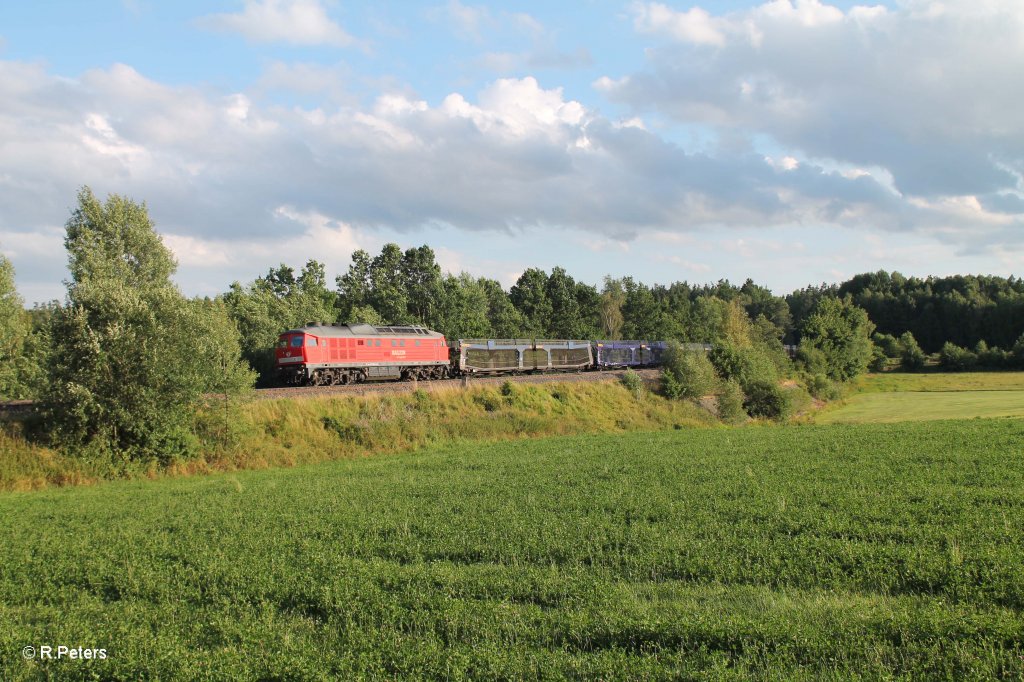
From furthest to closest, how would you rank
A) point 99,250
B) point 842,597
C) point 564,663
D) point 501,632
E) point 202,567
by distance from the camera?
point 99,250
point 202,567
point 842,597
point 501,632
point 564,663

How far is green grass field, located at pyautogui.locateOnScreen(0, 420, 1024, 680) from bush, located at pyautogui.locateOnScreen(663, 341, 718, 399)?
29.8 metres

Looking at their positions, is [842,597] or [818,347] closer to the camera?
[842,597]

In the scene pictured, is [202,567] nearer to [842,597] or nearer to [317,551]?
[317,551]

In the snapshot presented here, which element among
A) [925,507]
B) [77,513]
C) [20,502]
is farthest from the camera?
[20,502]

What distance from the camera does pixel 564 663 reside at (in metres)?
6.74

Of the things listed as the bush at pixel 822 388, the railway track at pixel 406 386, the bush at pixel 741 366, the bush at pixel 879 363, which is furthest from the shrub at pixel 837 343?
the railway track at pixel 406 386

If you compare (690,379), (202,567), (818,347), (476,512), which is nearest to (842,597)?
(476,512)

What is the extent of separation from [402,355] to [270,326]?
11625 millimetres

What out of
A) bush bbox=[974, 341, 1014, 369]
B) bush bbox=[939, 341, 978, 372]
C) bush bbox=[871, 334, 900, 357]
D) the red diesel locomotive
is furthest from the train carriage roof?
bush bbox=[974, 341, 1014, 369]

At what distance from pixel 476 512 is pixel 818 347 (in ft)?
246

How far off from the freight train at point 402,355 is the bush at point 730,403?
764cm

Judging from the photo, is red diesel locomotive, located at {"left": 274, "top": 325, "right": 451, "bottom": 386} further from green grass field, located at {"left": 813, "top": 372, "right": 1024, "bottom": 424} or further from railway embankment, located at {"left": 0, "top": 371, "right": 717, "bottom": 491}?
green grass field, located at {"left": 813, "top": 372, "right": 1024, "bottom": 424}

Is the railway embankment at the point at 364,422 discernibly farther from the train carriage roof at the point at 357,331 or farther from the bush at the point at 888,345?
the bush at the point at 888,345

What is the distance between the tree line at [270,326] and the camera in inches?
883
